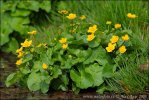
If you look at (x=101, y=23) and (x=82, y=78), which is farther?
(x=101, y=23)

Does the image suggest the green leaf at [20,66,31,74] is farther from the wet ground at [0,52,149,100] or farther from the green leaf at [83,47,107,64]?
the green leaf at [83,47,107,64]

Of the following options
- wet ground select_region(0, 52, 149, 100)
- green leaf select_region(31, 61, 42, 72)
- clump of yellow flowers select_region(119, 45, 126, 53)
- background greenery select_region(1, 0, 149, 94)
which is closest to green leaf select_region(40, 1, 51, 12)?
background greenery select_region(1, 0, 149, 94)

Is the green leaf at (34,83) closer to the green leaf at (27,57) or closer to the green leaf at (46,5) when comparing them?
the green leaf at (27,57)

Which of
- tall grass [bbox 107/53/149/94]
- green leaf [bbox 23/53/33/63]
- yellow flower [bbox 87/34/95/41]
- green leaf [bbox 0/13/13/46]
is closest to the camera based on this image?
tall grass [bbox 107/53/149/94]

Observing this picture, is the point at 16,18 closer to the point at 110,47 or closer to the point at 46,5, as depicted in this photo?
the point at 46,5

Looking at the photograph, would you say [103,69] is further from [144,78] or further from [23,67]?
[23,67]

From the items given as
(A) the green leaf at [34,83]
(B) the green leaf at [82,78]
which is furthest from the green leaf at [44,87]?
(B) the green leaf at [82,78]

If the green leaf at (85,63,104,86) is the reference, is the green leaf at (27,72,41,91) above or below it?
below

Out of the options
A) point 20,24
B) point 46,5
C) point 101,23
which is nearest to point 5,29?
point 20,24
